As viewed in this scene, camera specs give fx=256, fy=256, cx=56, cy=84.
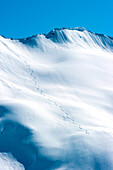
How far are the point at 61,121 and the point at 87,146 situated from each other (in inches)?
69.8

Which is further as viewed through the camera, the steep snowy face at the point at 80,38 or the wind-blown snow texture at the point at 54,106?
the steep snowy face at the point at 80,38

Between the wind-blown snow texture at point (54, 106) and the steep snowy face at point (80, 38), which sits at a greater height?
the steep snowy face at point (80, 38)

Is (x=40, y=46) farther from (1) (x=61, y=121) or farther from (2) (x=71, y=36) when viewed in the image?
(1) (x=61, y=121)

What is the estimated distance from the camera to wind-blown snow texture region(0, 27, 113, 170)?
7695mm

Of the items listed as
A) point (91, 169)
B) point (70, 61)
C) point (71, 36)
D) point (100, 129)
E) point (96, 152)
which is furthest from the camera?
point (71, 36)

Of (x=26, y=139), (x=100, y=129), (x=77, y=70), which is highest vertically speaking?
(x=77, y=70)

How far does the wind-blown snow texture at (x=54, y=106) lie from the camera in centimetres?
770

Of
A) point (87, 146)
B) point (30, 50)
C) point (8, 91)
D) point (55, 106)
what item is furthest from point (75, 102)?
point (30, 50)

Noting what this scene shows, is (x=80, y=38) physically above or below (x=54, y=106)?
above

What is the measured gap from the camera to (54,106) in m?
10.7

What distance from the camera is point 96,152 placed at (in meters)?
7.85

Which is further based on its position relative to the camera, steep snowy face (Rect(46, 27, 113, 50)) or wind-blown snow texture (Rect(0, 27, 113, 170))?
steep snowy face (Rect(46, 27, 113, 50))

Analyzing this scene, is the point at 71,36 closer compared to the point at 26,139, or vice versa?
the point at 26,139

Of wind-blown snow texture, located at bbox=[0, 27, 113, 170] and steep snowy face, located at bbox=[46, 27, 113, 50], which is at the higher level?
steep snowy face, located at bbox=[46, 27, 113, 50]
